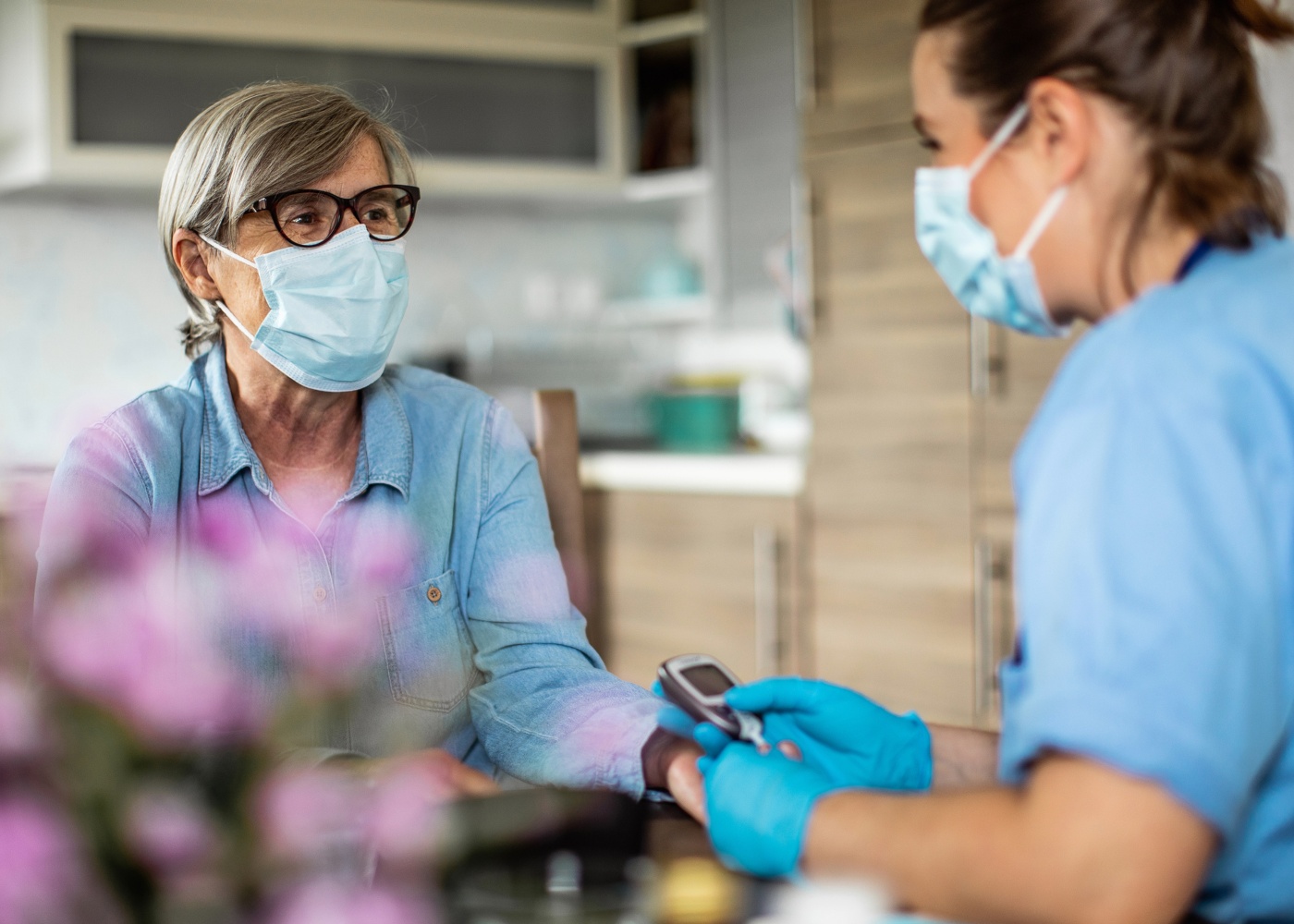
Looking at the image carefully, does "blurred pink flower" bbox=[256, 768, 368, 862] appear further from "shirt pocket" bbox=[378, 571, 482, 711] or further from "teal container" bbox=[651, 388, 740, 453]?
"teal container" bbox=[651, 388, 740, 453]

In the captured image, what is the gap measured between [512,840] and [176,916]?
17 centimetres

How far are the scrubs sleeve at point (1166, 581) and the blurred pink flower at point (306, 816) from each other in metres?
0.30

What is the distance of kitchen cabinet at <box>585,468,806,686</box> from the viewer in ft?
9.68

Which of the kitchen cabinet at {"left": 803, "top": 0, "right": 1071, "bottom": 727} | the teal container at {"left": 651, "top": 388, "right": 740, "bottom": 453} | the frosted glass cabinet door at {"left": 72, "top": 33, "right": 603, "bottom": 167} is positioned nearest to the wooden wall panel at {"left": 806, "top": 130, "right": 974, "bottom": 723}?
the kitchen cabinet at {"left": 803, "top": 0, "right": 1071, "bottom": 727}

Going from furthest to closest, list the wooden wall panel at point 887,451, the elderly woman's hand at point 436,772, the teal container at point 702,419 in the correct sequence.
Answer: the teal container at point 702,419
the wooden wall panel at point 887,451
the elderly woman's hand at point 436,772

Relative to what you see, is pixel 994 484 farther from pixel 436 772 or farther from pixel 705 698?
pixel 436 772

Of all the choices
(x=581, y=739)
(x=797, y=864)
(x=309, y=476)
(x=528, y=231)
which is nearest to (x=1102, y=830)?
(x=797, y=864)

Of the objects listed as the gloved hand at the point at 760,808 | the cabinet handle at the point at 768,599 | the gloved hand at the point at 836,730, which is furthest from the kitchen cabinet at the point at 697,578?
the gloved hand at the point at 760,808

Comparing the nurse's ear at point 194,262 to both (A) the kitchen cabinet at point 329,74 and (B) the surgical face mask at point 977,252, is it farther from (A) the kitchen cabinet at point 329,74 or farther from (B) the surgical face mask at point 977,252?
(A) the kitchen cabinet at point 329,74

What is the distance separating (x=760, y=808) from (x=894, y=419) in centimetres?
209

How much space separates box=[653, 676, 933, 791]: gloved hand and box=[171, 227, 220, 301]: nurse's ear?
0.60m

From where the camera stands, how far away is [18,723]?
356mm

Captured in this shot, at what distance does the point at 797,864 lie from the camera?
0.64 meters

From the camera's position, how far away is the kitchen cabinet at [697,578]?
2949mm
